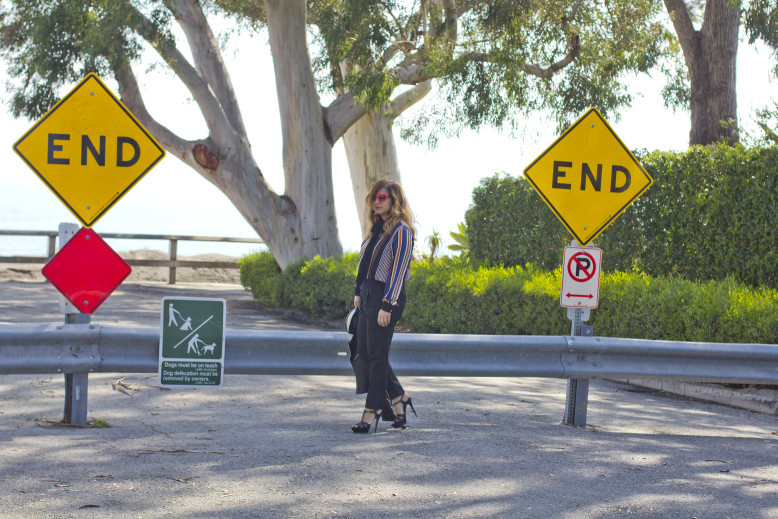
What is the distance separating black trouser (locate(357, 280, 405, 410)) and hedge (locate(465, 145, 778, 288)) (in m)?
5.75

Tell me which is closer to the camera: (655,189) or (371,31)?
Result: (655,189)

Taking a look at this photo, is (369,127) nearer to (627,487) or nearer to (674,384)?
(674,384)

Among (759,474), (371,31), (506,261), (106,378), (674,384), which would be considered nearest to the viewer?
(759,474)

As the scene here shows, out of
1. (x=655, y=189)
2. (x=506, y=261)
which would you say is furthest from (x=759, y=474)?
(x=506, y=261)

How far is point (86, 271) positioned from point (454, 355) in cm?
287

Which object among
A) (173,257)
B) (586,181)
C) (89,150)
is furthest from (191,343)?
(173,257)

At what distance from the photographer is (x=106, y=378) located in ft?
27.5

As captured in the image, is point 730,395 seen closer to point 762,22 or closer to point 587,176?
point 587,176

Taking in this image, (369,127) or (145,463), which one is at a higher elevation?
(369,127)

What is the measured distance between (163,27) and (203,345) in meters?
12.9

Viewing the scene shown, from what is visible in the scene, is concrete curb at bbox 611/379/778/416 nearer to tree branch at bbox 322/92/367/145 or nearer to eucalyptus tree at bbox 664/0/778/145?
eucalyptus tree at bbox 664/0/778/145

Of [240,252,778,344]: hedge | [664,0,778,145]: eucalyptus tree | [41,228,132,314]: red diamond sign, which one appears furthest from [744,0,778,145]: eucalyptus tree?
[41,228,132,314]: red diamond sign

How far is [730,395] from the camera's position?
8.67 metres

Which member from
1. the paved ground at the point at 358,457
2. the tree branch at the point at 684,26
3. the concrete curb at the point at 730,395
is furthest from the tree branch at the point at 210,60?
the concrete curb at the point at 730,395
